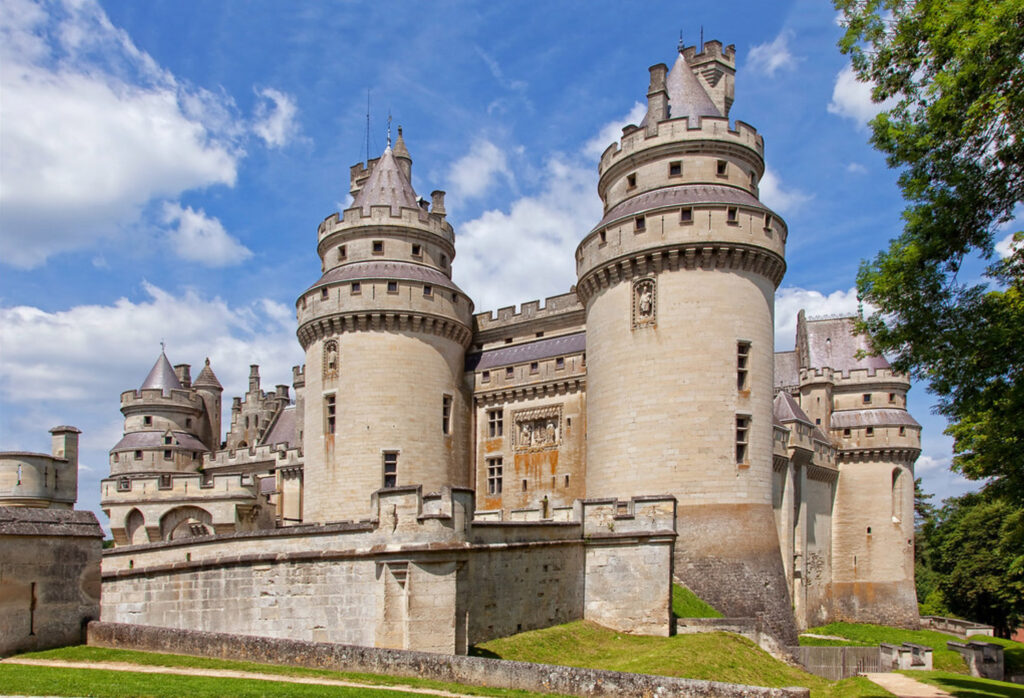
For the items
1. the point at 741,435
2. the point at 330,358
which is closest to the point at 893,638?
the point at 741,435

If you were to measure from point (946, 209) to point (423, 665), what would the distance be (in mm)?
11502

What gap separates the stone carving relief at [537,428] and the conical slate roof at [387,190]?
10409mm

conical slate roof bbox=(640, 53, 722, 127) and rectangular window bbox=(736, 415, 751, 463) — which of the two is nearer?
rectangular window bbox=(736, 415, 751, 463)

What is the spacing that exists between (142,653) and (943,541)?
2238 inches

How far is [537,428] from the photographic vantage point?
37.8 meters

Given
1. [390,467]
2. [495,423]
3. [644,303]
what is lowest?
[390,467]

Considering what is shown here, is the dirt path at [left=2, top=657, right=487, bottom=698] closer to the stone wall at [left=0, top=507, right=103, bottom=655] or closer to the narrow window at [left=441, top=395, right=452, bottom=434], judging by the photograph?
the stone wall at [left=0, top=507, right=103, bottom=655]

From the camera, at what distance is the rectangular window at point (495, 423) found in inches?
1543

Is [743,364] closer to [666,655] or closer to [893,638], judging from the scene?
[666,655]

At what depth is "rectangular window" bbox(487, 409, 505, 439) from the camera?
3919 centimetres

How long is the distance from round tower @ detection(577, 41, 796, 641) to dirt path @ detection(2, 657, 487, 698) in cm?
1790

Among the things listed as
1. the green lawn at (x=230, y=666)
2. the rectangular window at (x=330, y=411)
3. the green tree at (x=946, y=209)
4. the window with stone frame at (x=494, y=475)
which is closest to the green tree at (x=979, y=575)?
the window with stone frame at (x=494, y=475)

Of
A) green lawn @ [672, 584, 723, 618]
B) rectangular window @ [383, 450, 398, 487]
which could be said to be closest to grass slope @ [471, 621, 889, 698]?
green lawn @ [672, 584, 723, 618]

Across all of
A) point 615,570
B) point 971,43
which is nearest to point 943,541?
point 615,570
